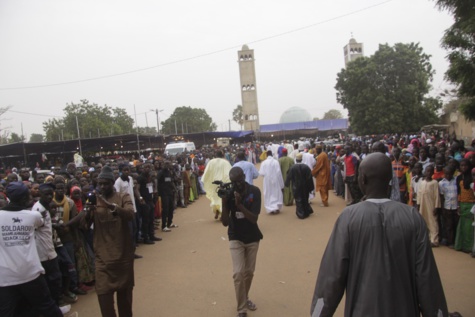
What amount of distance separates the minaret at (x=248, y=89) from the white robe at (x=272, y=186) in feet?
174

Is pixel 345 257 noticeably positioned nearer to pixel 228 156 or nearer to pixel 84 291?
pixel 84 291

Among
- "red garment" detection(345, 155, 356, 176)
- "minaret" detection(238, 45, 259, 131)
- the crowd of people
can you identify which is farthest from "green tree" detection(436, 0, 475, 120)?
"minaret" detection(238, 45, 259, 131)

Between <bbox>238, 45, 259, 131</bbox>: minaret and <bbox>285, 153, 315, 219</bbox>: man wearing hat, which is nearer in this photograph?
<bbox>285, 153, 315, 219</bbox>: man wearing hat

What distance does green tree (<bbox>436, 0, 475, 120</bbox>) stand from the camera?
5789 millimetres

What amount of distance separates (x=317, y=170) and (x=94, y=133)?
40314 millimetres

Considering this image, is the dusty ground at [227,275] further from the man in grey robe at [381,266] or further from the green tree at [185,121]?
the green tree at [185,121]

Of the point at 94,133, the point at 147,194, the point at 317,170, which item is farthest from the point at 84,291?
the point at 94,133

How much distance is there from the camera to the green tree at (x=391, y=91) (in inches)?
1003

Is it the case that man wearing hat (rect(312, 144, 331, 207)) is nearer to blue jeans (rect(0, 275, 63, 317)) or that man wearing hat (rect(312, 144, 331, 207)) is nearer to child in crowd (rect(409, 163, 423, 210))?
child in crowd (rect(409, 163, 423, 210))

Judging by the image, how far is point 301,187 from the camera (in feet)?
29.8

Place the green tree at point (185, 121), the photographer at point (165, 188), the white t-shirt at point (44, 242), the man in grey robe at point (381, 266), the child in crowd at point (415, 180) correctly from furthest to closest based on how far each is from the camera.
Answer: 1. the green tree at point (185, 121)
2. the photographer at point (165, 188)
3. the child in crowd at point (415, 180)
4. the white t-shirt at point (44, 242)
5. the man in grey robe at point (381, 266)

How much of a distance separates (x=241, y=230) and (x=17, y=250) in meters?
2.15

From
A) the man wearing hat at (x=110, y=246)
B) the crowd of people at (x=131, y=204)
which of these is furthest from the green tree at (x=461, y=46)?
the man wearing hat at (x=110, y=246)

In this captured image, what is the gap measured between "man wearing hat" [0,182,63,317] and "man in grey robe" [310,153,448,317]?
8.62 feet
